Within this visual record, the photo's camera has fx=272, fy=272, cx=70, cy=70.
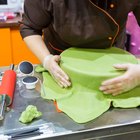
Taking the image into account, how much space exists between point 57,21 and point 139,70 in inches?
12.9

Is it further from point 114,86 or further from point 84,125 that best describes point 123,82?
point 84,125

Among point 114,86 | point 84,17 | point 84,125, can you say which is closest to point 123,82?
point 114,86

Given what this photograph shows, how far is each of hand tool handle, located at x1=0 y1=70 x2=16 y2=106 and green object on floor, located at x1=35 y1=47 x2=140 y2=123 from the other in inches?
3.8

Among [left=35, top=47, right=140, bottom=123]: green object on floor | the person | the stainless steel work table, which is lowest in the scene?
the stainless steel work table

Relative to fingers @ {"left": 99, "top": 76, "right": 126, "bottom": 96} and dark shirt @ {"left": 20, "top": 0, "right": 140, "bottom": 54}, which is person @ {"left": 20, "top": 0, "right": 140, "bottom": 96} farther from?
fingers @ {"left": 99, "top": 76, "right": 126, "bottom": 96}

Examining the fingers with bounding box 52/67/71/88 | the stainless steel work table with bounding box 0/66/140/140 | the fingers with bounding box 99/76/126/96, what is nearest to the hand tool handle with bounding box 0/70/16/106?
the stainless steel work table with bounding box 0/66/140/140

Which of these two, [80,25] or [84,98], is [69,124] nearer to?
[84,98]

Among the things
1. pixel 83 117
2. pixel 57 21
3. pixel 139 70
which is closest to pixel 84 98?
pixel 83 117

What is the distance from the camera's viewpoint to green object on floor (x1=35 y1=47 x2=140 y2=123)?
0.75 meters

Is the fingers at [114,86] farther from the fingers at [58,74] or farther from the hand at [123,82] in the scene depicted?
the fingers at [58,74]

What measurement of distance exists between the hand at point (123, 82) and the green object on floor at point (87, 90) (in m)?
0.02

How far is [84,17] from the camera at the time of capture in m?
0.91

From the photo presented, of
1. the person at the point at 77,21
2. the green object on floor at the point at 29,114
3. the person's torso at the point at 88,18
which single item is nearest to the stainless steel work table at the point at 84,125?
the green object on floor at the point at 29,114

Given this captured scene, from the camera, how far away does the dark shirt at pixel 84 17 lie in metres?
0.90
